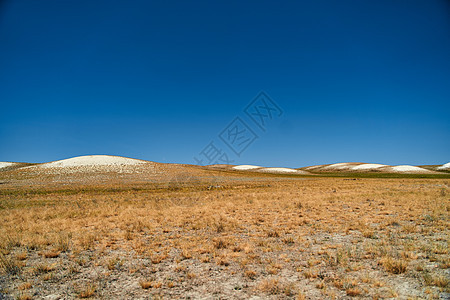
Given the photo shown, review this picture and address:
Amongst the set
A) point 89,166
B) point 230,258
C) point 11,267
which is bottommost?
point 230,258

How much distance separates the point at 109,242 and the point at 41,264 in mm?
2840

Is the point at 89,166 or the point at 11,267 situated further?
the point at 89,166

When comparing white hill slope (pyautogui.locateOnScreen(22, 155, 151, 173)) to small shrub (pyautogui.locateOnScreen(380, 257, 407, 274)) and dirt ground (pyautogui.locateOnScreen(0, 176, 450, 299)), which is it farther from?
small shrub (pyautogui.locateOnScreen(380, 257, 407, 274))

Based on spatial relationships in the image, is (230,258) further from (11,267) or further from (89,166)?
(89,166)

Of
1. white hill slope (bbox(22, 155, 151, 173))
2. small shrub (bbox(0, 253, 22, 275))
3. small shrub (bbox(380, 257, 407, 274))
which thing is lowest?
small shrub (bbox(380, 257, 407, 274))

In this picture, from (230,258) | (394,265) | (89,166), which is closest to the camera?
(394,265)

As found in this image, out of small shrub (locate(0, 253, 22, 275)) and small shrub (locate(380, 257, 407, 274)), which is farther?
small shrub (locate(0, 253, 22, 275))

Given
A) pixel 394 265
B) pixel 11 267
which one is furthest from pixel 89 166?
pixel 394 265

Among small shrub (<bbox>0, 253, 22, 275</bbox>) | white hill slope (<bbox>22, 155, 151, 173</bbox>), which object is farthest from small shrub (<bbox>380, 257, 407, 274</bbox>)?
white hill slope (<bbox>22, 155, 151, 173</bbox>)

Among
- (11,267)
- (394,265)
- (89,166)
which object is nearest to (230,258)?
(394,265)

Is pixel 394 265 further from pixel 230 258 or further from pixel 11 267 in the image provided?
pixel 11 267

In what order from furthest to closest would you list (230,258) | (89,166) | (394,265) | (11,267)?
(89,166) → (230,258) → (11,267) → (394,265)

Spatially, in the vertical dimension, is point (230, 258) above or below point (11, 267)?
below

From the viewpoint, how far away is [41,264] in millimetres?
7660
